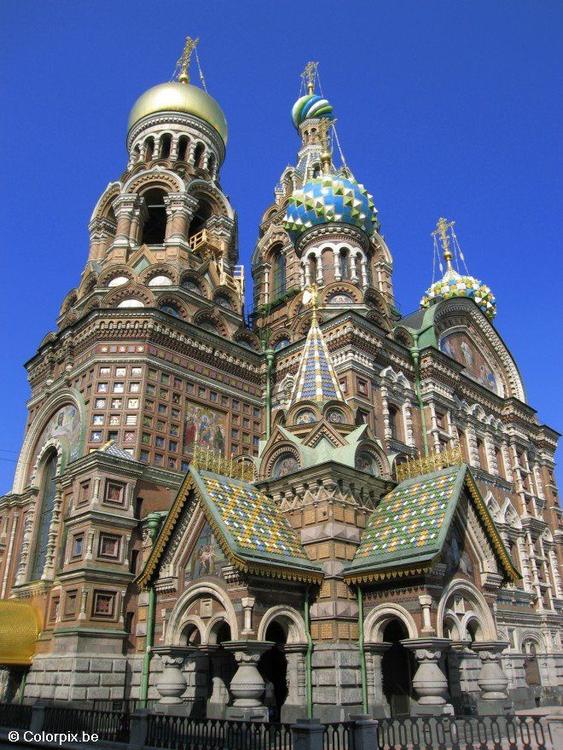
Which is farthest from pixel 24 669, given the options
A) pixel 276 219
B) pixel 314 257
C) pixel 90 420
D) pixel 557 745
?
pixel 276 219

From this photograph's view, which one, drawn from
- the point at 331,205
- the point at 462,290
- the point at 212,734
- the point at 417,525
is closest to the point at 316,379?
the point at 417,525

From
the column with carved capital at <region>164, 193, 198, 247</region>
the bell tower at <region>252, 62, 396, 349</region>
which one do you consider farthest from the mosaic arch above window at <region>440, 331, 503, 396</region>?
the column with carved capital at <region>164, 193, 198, 247</region>

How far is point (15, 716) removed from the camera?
13641mm

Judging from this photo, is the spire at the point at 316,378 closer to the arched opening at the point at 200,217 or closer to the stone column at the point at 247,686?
the stone column at the point at 247,686

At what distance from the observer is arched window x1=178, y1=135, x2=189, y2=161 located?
99.5ft

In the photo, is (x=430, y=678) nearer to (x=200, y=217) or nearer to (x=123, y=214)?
(x=123, y=214)

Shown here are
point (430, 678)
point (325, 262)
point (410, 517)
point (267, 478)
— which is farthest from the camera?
point (325, 262)

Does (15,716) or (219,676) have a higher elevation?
(219,676)

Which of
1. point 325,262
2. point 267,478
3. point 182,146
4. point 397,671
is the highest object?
point 182,146

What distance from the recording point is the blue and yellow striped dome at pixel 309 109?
38.2 meters

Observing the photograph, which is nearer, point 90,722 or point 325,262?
point 90,722

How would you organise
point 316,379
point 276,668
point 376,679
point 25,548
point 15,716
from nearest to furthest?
1. point 376,679
2. point 15,716
3. point 276,668
4. point 316,379
5. point 25,548

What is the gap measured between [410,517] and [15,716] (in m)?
9.24

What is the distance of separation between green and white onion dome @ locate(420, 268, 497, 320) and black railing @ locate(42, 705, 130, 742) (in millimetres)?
28783
